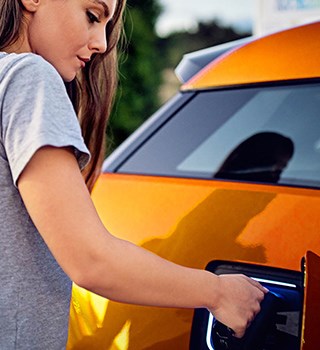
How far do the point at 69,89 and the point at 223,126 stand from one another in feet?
2.39

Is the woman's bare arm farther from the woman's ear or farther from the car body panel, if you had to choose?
the woman's ear

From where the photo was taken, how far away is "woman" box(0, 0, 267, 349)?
1.26m

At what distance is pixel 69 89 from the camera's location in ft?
6.11

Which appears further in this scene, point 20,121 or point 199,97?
point 199,97

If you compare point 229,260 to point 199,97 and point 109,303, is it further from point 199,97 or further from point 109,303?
point 199,97

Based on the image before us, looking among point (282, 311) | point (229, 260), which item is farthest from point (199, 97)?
point (282, 311)

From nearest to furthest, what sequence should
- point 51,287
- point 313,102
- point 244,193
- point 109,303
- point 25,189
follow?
point 25,189
point 51,287
point 109,303
point 244,193
point 313,102

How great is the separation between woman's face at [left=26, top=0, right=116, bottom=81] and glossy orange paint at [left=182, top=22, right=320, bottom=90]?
876mm

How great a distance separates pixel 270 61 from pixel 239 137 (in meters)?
0.26

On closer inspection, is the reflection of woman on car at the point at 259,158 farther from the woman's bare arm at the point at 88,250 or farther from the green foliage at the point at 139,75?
the green foliage at the point at 139,75

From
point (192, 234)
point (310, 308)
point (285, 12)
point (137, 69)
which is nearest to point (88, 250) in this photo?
point (310, 308)

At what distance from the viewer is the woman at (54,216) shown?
4.14ft

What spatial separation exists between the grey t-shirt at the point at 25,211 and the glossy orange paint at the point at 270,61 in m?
1.08

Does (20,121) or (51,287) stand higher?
(20,121)
